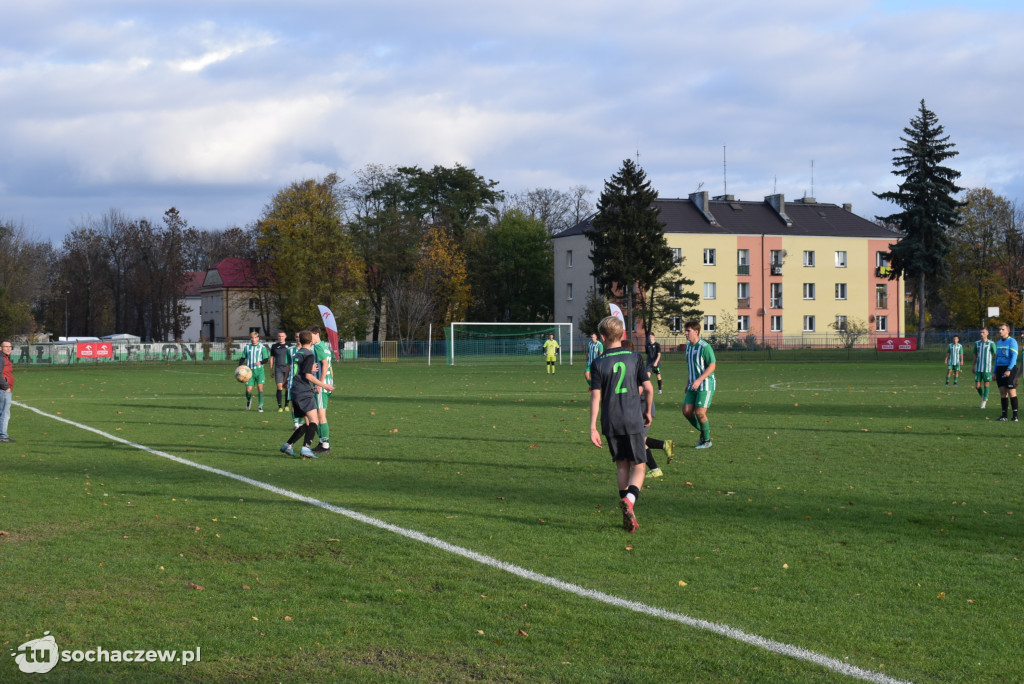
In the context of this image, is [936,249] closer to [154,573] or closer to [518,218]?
[518,218]

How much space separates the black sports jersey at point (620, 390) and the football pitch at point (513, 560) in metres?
0.94

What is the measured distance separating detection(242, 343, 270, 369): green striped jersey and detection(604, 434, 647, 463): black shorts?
52.0 feet

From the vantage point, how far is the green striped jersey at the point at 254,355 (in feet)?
75.6

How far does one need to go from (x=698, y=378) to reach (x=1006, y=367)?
Result: 8441mm

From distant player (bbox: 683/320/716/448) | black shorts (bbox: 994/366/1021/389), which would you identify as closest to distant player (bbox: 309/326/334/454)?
distant player (bbox: 683/320/716/448)

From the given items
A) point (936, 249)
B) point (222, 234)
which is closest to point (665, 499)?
point (936, 249)

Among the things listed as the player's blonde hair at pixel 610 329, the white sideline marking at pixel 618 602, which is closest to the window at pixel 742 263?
the white sideline marking at pixel 618 602

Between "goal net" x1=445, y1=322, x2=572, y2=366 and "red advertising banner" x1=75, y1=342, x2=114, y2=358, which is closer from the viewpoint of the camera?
"red advertising banner" x1=75, y1=342, x2=114, y2=358

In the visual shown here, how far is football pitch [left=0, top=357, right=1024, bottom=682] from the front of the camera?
5.32 metres

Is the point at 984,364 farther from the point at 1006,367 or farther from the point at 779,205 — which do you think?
the point at 779,205

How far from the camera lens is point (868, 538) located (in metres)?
8.29

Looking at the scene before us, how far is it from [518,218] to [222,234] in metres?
39.6

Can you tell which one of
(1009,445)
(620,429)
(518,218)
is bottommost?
(1009,445)

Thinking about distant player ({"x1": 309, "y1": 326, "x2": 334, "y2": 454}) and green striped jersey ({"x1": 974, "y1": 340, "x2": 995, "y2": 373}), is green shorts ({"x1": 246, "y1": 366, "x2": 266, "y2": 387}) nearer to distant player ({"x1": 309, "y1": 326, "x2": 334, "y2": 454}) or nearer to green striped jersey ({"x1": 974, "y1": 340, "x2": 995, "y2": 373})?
distant player ({"x1": 309, "y1": 326, "x2": 334, "y2": 454})
